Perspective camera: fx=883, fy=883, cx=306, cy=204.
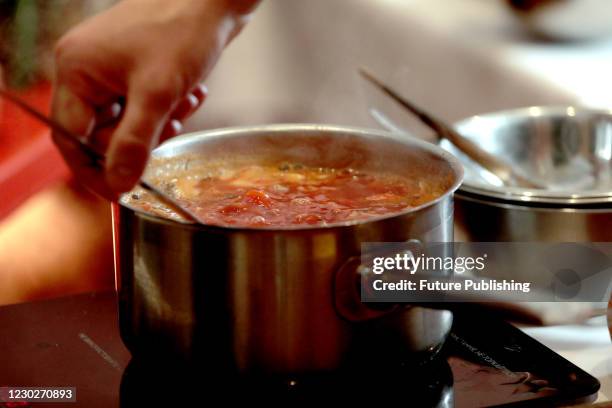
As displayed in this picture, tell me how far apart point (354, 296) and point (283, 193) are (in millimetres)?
294

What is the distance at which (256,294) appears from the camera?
87 centimetres

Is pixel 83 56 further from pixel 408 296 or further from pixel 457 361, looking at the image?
pixel 457 361

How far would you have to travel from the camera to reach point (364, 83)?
8.77 feet

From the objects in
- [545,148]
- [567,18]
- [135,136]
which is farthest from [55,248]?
[567,18]

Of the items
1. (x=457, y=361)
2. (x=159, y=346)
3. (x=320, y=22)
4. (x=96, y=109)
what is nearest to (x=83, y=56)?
(x=96, y=109)

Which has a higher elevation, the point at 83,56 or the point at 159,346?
the point at 83,56

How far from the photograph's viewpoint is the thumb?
837 mm

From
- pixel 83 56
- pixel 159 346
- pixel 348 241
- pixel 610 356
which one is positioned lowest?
pixel 610 356

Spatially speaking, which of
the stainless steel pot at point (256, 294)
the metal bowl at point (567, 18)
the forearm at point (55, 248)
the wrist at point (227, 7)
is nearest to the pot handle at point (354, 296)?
the stainless steel pot at point (256, 294)

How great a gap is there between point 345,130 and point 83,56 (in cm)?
38

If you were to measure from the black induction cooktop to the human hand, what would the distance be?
22 cm

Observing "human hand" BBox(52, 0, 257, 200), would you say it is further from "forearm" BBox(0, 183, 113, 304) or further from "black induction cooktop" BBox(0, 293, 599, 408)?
"forearm" BBox(0, 183, 113, 304)

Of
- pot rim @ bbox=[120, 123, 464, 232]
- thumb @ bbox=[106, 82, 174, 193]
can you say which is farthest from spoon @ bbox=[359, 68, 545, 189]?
thumb @ bbox=[106, 82, 174, 193]

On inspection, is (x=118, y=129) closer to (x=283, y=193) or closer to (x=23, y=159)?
(x=283, y=193)
